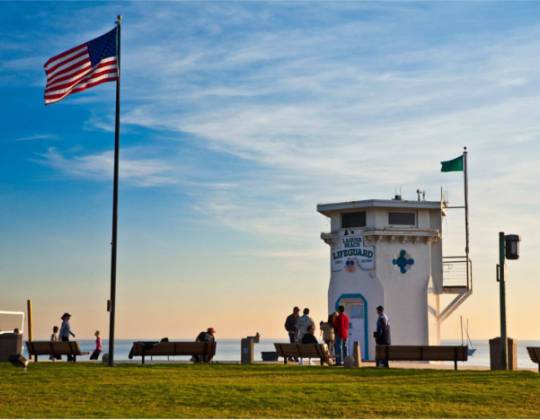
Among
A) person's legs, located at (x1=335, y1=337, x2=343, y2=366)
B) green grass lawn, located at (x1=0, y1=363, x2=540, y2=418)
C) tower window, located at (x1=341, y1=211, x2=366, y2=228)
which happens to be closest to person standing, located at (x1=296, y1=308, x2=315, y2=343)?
person's legs, located at (x1=335, y1=337, x2=343, y2=366)

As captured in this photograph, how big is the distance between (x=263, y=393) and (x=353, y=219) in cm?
1803

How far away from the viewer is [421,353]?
2800 centimetres

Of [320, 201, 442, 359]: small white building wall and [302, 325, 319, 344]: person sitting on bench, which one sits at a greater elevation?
[320, 201, 442, 359]: small white building wall

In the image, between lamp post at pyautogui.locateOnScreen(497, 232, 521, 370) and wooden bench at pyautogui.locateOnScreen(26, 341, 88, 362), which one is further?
wooden bench at pyautogui.locateOnScreen(26, 341, 88, 362)

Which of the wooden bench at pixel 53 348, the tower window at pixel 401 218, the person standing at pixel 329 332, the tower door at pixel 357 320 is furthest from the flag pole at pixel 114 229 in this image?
the tower window at pixel 401 218

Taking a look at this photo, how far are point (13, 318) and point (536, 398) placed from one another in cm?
2214

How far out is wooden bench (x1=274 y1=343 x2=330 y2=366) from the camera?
2894 centimetres

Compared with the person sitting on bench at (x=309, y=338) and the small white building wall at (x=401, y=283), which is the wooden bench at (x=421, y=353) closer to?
the person sitting on bench at (x=309, y=338)

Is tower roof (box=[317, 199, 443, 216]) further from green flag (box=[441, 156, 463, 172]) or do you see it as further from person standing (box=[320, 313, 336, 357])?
person standing (box=[320, 313, 336, 357])

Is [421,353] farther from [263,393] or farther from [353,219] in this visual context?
[353,219]

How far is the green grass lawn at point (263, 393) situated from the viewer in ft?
60.1

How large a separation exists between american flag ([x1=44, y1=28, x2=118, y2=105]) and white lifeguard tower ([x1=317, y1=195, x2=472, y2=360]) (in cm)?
1243

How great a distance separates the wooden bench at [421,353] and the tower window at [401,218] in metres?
9.68

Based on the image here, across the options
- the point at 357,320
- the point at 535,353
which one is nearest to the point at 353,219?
Result: the point at 357,320
